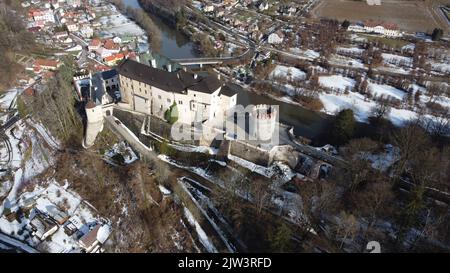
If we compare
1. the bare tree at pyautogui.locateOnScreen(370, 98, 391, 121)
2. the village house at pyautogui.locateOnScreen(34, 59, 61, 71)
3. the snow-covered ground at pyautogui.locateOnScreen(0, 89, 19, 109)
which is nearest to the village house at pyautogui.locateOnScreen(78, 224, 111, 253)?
the snow-covered ground at pyautogui.locateOnScreen(0, 89, 19, 109)

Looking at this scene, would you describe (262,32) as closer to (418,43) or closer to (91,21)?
(418,43)

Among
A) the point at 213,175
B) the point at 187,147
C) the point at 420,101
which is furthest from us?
the point at 420,101

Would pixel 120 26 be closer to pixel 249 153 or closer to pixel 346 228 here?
pixel 249 153

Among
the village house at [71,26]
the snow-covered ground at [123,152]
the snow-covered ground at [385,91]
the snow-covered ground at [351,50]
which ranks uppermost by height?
the village house at [71,26]

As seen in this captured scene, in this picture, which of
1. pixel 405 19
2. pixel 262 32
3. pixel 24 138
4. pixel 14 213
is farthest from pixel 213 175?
pixel 405 19

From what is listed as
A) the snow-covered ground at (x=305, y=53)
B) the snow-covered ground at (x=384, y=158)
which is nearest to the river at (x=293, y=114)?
the snow-covered ground at (x=384, y=158)

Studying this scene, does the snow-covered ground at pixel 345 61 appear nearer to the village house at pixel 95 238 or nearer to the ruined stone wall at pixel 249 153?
the ruined stone wall at pixel 249 153

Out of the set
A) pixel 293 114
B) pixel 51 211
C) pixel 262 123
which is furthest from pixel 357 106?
pixel 51 211

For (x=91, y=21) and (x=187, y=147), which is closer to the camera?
(x=187, y=147)
